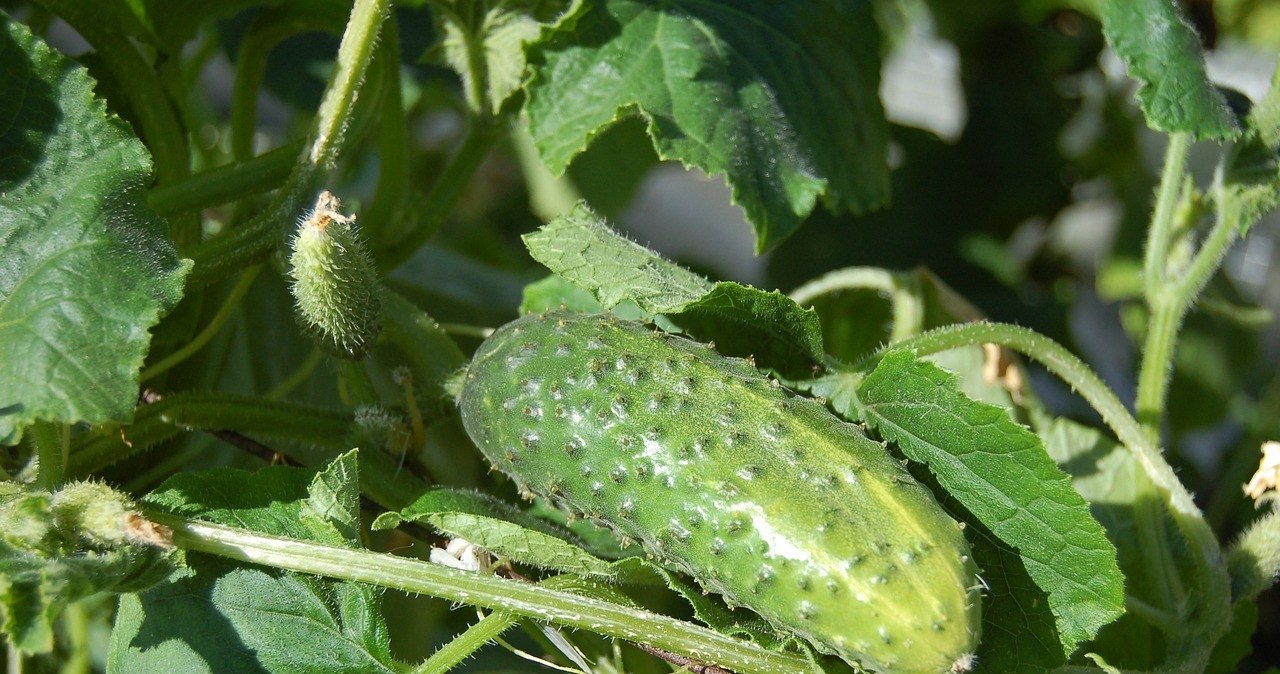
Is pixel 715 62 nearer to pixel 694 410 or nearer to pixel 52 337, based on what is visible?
pixel 694 410

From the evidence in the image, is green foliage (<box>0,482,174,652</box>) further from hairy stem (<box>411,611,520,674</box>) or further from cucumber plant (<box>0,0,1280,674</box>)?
hairy stem (<box>411,611,520,674</box>)

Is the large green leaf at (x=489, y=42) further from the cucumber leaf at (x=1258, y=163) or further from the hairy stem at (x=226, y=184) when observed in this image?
the cucumber leaf at (x=1258, y=163)

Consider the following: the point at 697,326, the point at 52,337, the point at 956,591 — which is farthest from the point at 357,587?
the point at 956,591

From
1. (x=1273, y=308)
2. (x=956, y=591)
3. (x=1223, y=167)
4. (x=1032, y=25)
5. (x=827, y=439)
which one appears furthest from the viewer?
(x=1273, y=308)

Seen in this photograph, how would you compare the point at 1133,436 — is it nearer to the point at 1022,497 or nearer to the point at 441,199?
the point at 1022,497

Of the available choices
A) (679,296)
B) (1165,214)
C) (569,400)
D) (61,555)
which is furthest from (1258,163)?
(61,555)
